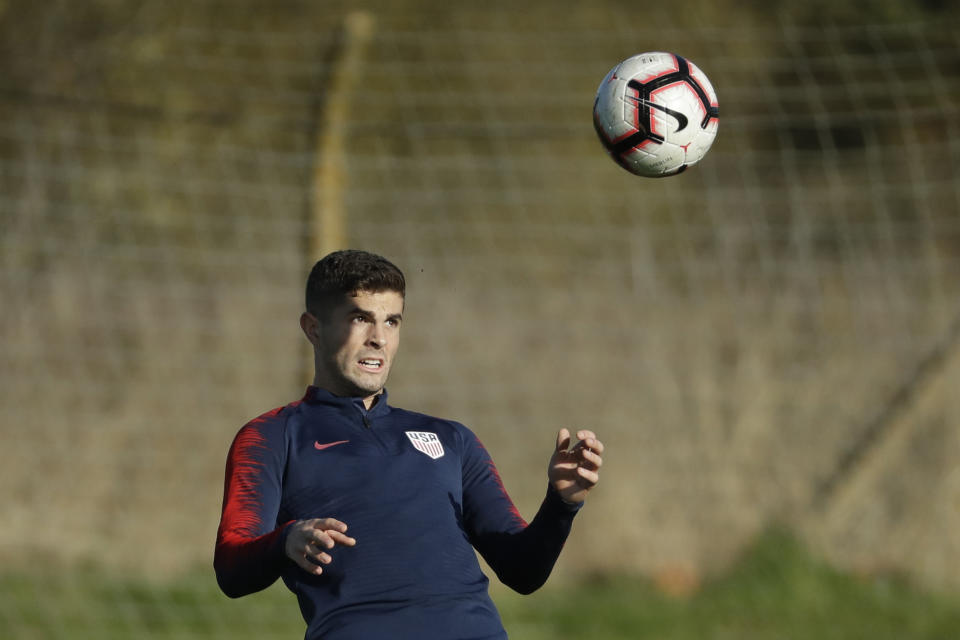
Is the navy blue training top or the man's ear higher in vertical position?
the man's ear

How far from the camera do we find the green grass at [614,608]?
7277mm

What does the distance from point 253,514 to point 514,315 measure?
621cm

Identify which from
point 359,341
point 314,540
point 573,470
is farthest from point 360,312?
point 314,540

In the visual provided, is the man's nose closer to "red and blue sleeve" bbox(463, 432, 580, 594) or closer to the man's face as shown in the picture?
the man's face

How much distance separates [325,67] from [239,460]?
4.28 m

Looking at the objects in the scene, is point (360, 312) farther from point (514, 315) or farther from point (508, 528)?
point (514, 315)

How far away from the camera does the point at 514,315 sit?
9305 millimetres

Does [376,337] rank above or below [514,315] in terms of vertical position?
below

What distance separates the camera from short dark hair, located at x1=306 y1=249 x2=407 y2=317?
343cm

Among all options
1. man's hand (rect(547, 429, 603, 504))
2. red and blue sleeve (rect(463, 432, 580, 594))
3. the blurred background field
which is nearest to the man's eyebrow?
red and blue sleeve (rect(463, 432, 580, 594))

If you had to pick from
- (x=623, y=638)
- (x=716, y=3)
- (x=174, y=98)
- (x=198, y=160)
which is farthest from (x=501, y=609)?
(x=716, y=3)

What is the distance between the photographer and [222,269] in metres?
9.30

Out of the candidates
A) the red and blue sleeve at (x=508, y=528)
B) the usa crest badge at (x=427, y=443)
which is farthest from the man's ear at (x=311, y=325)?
the red and blue sleeve at (x=508, y=528)

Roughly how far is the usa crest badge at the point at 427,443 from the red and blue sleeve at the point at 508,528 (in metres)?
0.12
